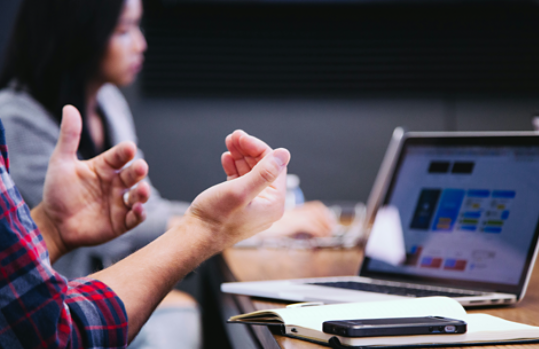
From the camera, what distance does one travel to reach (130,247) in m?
1.66

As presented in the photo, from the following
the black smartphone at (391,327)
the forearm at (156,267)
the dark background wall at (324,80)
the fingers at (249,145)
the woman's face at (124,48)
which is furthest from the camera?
the dark background wall at (324,80)

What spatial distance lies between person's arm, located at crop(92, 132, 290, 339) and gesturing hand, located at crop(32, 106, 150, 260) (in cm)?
30

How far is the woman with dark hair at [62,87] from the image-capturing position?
1.52 metres

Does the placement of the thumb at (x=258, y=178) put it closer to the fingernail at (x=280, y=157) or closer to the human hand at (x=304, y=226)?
the fingernail at (x=280, y=157)

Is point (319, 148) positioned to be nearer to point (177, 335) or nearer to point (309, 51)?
point (309, 51)

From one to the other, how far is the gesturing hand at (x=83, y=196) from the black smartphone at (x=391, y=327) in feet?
1.80

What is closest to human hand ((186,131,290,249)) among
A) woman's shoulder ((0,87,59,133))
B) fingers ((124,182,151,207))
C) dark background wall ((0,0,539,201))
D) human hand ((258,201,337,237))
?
fingers ((124,182,151,207))

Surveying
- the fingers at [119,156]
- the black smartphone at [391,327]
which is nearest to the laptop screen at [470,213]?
the black smartphone at [391,327]

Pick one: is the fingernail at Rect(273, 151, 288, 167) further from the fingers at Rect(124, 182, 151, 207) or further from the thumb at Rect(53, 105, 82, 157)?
the thumb at Rect(53, 105, 82, 157)

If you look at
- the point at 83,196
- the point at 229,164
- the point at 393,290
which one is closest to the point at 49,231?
the point at 83,196

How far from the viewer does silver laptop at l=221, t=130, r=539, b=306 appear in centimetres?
78

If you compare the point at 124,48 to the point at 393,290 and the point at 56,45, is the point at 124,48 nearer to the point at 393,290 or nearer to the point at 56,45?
the point at 56,45

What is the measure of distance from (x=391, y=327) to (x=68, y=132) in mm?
733

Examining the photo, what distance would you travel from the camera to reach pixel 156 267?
0.66 meters
